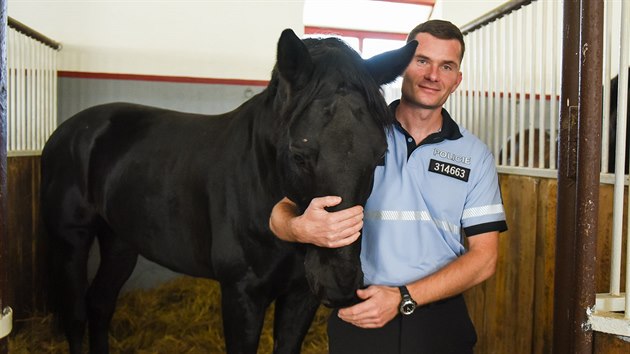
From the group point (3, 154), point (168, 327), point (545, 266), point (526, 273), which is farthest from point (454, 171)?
point (168, 327)

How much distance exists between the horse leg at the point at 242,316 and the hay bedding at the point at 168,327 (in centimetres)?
112

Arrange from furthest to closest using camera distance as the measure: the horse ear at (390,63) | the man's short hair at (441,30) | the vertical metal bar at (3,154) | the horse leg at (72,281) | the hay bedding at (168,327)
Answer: the hay bedding at (168,327), the horse leg at (72,281), the man's short hair at (441,30), the horse ear at (390,63), the vertical metal bar at (3,154)

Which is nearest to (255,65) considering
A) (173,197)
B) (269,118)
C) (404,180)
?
(173,197)

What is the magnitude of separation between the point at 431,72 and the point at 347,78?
13.0 inches

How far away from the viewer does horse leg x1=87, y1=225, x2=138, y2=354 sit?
2586 millimetres

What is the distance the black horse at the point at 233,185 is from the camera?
1.16 meters

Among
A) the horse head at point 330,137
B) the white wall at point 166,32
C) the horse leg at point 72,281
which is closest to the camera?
the horse head at point 330,137

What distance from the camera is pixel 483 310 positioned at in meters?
2.36

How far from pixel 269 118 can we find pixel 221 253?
0.50 meters

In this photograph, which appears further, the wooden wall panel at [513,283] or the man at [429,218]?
the wooden wall panel at [513,283]

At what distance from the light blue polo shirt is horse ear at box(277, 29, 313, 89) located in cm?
29

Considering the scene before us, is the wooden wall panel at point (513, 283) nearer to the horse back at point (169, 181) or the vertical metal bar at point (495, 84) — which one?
the vertical metal bar at point (495, 84)

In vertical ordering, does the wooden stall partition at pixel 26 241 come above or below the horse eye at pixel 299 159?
below

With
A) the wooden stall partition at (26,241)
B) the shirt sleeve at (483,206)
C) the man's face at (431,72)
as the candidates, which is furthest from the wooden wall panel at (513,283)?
the wooden stall partition at (26,241)
